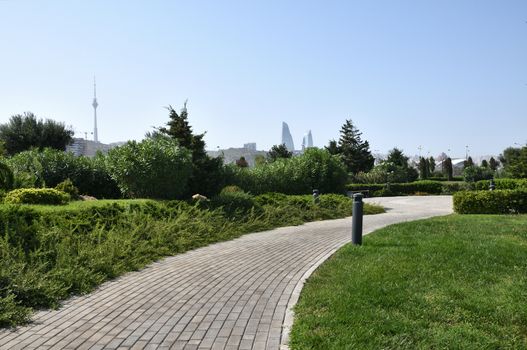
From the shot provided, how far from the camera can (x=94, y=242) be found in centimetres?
917

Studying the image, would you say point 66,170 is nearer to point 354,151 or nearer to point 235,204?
point 235,204

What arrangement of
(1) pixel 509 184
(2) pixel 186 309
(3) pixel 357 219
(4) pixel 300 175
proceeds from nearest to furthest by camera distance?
(2) pixel 186 309, (3) pixel 357 219, (4) pixel 300 175, (1) pixel 509 184

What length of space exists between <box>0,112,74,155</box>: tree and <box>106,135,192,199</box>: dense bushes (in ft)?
91.6

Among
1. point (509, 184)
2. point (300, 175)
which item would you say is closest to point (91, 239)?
point (300, 175)

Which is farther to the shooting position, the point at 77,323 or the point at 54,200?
the point at 54,200

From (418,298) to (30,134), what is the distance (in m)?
42.2

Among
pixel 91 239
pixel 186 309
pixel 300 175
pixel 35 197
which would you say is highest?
pixel 300 175

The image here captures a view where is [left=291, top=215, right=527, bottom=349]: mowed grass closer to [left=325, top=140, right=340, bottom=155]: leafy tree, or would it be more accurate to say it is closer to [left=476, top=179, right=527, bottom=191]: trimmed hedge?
[left=476, top=179, right=527, bottom=191]: trimmed hedge

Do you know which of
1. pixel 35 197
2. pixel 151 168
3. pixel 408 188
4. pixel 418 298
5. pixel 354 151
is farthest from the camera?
pixel 354 151

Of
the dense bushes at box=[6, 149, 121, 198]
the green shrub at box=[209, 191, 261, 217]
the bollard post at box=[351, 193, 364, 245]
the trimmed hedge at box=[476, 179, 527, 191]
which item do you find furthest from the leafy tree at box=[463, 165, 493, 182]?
Answer: the bollard post at box=[351, 193, 364, 245]

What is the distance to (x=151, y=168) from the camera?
637 inches

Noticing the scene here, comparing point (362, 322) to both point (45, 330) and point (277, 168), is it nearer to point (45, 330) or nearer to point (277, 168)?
point (45, 330)

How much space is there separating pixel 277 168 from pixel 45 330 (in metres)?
19.5

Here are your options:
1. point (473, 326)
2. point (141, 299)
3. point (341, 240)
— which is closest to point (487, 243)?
point (341, 240)
